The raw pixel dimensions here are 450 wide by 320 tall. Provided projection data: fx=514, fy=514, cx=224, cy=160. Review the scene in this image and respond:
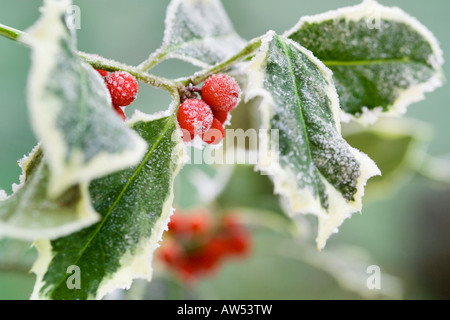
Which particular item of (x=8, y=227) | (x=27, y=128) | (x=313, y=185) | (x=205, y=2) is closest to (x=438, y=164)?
(x=205, y=2)

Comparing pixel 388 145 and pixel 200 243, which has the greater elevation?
pixel 388 145

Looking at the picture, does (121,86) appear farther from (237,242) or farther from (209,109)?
(237,242)
